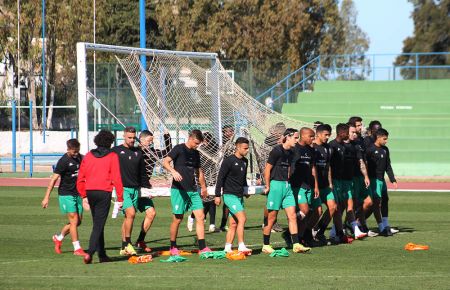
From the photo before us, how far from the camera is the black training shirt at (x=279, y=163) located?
55.3ft

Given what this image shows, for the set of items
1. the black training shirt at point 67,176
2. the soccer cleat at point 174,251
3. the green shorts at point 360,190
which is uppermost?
the black training shirt at point 67,176

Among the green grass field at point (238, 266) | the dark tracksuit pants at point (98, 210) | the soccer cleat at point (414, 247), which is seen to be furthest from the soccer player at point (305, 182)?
the dark tracksuit pants at point (98, 210)

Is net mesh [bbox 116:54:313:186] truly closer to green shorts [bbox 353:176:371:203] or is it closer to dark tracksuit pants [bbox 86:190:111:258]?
green shorts [bbox 353:176:371:203]

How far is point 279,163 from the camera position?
16844 mm

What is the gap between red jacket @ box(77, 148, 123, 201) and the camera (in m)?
15.5

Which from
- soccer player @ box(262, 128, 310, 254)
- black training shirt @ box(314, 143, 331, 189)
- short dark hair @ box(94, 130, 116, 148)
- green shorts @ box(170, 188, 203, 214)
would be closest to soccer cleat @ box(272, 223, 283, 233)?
black training shirt @ box(314, 143, 331, 189)

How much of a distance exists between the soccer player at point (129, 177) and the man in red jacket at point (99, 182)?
1.05 meters

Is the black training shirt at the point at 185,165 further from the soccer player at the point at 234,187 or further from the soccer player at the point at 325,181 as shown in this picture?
the soccer player at the point at 325,181

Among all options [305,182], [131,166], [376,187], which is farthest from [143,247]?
[376,187]

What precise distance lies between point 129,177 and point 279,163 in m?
2.43

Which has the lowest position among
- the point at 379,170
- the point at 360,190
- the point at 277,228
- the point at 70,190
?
the point at 277,228

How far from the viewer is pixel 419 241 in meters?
18.5

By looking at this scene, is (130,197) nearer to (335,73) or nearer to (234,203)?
(234,203)

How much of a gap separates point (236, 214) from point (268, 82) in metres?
31.3
